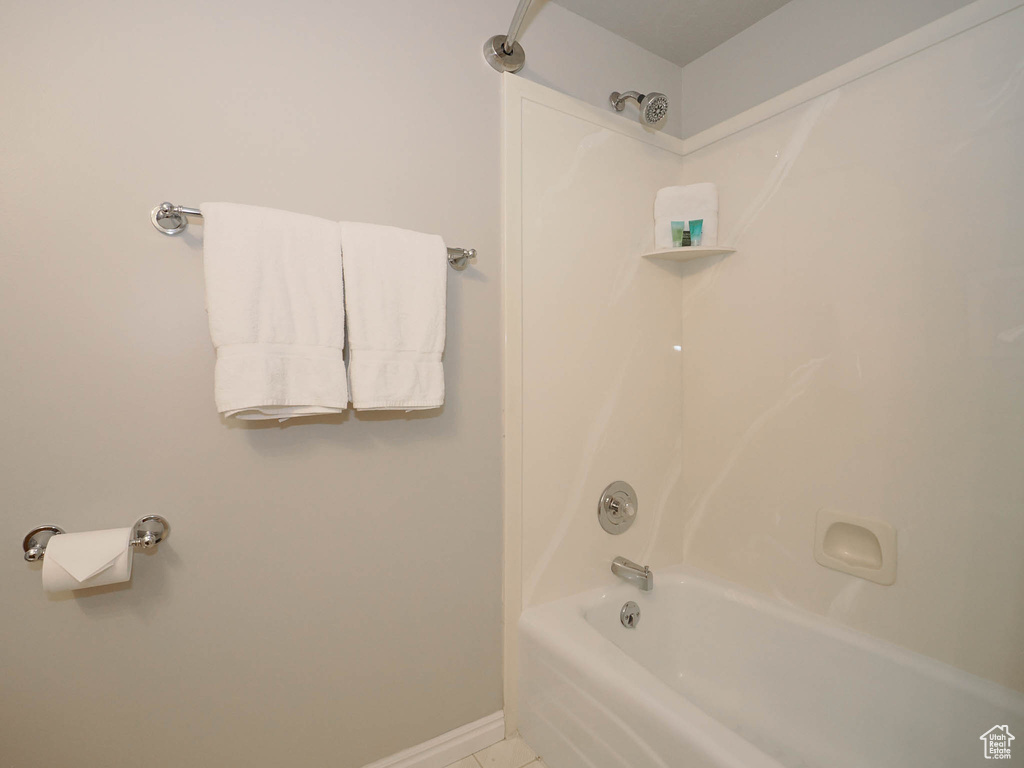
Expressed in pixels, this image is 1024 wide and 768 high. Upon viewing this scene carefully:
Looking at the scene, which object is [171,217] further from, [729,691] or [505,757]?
[729,691]

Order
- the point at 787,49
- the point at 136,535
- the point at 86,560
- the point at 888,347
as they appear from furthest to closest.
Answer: the point at 787,49
the point at 888,347
the point at 136,535
the point at 86,560

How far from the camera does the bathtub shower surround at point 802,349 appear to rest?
1133 millimetres

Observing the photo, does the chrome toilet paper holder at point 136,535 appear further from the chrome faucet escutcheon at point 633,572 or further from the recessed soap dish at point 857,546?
the recessed soap dish at point 857,546

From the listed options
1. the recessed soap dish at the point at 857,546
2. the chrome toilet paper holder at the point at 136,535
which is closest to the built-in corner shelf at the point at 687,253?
the recessed soap dish at the point at 857,546

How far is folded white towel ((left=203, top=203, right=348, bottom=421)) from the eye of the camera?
97cm

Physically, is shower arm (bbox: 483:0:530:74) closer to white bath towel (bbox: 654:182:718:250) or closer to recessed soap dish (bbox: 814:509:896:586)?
white bath towel (bbox: 654:182:718:250)

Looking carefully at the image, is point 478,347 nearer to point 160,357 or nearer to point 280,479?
point 280,479

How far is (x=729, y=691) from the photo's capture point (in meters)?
1.52

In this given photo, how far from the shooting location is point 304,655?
3.90ft

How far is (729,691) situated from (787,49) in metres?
2.05

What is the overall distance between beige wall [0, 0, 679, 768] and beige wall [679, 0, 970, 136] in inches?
26.7

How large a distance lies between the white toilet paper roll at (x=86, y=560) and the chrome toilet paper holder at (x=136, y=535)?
0.03 meters

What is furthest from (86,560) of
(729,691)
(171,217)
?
(729,691)
